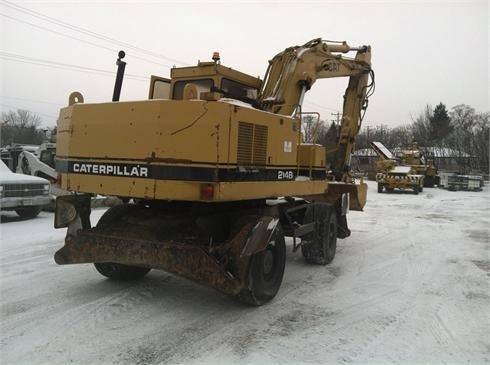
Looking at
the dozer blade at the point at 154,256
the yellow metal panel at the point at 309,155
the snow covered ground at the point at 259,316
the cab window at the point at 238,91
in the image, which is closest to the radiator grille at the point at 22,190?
the snow covered ground at the point at 259,316

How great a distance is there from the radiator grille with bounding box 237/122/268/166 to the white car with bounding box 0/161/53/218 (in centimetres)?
872

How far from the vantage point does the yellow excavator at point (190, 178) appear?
5.02 m

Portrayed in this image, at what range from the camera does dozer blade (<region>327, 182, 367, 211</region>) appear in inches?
365

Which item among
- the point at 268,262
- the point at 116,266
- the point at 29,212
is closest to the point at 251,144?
the point at 268,262

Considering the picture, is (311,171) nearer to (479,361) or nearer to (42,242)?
(479,361)

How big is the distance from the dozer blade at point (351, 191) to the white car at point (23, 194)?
7.89m

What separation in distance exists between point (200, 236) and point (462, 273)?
4.52 m

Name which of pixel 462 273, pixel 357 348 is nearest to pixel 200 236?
pixel 357 348

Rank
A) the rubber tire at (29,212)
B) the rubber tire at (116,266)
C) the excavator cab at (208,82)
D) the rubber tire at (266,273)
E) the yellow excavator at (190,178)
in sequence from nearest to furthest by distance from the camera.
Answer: the yellow excavator at (190,178), the rubber tire at (266,273), the rubber tire at (116,266), the excavator cab at (208,82), the rubber tire at (29,212)

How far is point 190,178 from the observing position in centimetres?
498

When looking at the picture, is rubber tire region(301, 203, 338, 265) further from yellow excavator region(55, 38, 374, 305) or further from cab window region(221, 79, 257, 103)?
cab window region(221, 79, 257, 103)

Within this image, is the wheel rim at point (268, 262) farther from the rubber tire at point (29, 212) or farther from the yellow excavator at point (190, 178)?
the rubber tire at point (29, 212)

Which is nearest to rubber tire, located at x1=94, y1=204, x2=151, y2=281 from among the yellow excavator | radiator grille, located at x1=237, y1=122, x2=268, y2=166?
the yellow excavator

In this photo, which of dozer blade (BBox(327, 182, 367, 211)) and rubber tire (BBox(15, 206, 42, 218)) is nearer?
dozer blade (BBox(327, 182, 367, 211))
